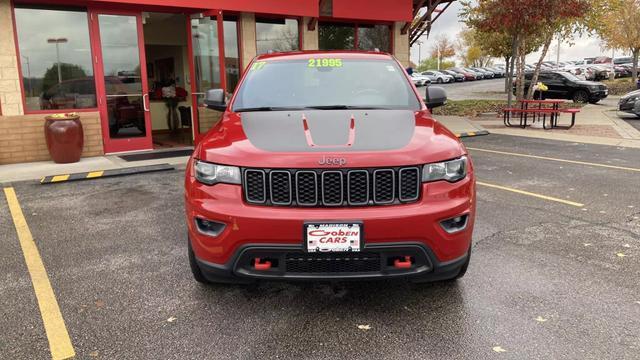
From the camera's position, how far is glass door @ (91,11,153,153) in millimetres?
9805

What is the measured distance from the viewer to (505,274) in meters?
3.88

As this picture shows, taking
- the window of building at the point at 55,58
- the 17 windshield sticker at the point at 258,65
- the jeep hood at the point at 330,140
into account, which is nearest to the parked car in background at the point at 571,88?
the window of building at the point at 55,58

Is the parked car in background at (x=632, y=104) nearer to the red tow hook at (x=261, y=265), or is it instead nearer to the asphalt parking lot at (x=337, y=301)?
the asphalt parking lot at (x=337, y=301)

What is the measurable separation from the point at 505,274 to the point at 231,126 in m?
2.37

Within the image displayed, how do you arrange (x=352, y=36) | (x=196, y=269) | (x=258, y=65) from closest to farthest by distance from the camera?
(x=196, y=269), (x=258, y=65), (x=352, y=36)

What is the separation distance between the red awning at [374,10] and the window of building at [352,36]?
56 cm

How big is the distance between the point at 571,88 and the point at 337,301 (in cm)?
2325

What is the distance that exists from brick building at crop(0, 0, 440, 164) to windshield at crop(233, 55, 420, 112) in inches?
231

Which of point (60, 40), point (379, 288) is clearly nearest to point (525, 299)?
point (379, 288)

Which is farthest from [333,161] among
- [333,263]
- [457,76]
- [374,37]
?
[457,76]

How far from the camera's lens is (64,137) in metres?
8.84

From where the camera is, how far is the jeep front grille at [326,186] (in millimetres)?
2918

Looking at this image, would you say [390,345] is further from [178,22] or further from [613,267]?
[178,22]

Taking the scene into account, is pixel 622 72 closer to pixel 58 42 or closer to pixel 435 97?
pixel 58 42
